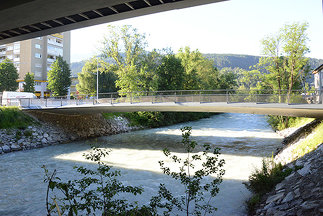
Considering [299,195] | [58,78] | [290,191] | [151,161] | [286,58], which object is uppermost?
[286,58]

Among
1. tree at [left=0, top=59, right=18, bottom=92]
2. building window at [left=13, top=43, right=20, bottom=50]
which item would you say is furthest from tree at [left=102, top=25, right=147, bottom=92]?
building window at [left=13, top=43, right=20, bottom=50]

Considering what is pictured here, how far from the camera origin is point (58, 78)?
52.1 metres

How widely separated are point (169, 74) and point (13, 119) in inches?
934

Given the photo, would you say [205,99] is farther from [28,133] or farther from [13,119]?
[13,119]

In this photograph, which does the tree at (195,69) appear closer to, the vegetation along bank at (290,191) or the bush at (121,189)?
the vegetation along bank at (290,191)

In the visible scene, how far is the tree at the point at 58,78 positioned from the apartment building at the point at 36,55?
1032 centimetres

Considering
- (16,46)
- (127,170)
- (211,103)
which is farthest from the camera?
(16,46)

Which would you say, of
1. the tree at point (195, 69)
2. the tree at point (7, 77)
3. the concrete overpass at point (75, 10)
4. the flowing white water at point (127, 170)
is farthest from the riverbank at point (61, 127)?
the tree at point (7, 77)

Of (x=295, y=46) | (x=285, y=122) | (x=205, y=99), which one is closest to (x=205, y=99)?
(x=205, y=99)

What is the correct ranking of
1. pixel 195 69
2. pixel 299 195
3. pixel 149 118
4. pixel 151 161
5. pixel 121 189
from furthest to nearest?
pixel 195 69
pixel 149 118
pixel 151 161
pixel 299 195
pixel 121 189

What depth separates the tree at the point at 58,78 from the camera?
5209 cm

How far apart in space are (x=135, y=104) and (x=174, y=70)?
20316 mm

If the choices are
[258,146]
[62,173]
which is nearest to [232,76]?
[258,146]

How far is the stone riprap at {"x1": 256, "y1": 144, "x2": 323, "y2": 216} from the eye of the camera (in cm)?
574
